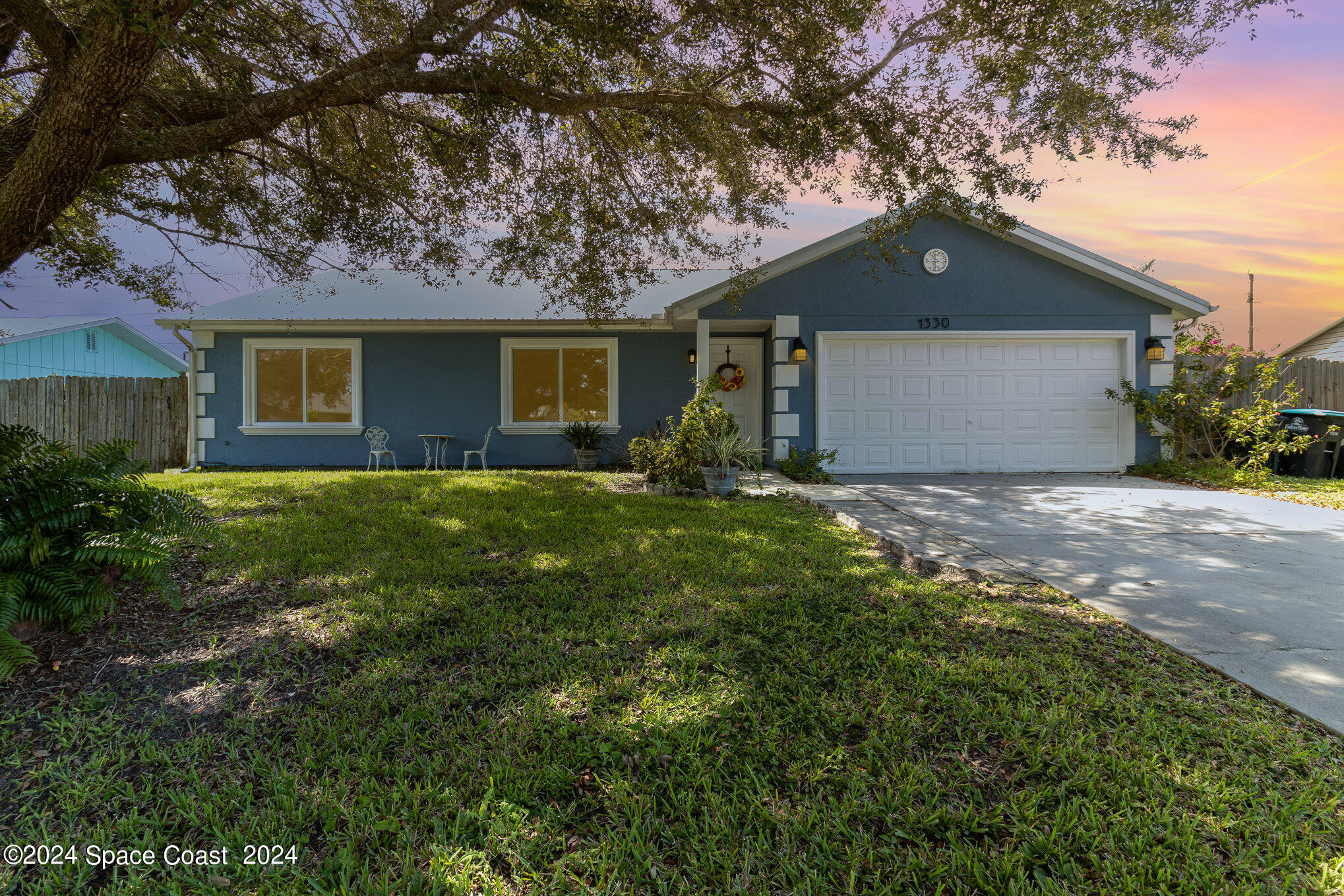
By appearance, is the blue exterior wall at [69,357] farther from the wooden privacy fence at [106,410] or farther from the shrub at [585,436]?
the shrub at [585,436]

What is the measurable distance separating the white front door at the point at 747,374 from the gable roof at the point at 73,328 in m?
17.0

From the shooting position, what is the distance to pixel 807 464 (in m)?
8.82

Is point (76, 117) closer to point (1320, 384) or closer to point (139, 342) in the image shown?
point (1320, 384)

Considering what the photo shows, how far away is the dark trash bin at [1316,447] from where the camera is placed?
8734mm

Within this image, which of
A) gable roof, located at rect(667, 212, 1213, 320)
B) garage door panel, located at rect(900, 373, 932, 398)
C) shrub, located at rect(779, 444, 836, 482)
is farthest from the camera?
garage door panel, located at rect(900, 373, 932, 398)

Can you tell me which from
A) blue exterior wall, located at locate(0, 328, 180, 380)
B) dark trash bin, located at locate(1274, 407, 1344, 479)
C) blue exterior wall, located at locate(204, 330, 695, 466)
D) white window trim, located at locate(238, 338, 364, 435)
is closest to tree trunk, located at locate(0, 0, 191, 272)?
blue exterior wall, located at locate(204, 330, 695, 466)

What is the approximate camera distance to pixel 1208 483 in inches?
327

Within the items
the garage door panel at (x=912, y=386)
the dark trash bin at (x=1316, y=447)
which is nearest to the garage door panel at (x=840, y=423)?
the garage door panel at (x=912, y=386)

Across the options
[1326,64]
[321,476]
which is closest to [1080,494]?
[1326,64]

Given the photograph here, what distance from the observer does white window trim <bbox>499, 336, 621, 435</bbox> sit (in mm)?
10711

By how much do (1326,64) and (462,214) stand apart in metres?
9.70

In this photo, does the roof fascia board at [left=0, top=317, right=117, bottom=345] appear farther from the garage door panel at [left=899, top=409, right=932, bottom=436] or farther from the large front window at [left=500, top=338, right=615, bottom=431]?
the garage door panel at [left=899, top=409, right=932, bottom=436]

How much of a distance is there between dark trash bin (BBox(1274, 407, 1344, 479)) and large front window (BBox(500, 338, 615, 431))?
423 inches

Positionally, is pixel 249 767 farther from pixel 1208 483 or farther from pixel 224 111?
pixel 1208 483
